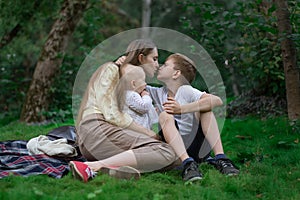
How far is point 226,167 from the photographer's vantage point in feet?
10.4

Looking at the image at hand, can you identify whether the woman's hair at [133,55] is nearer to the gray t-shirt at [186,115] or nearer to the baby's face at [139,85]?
the baby's face at [139,85]

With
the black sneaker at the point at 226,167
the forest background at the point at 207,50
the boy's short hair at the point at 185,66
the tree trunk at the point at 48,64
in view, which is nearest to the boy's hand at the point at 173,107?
the boy's short hair at the point at 185,66

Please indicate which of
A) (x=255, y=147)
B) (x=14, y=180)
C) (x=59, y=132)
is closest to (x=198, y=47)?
(x=255, y=147)

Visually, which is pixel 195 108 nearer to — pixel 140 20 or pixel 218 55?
pixel 218 55

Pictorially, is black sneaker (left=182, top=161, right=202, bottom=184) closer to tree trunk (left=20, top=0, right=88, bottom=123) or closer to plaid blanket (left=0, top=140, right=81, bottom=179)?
plaid blanket (left=0, top=140, right=81, bottom=179)

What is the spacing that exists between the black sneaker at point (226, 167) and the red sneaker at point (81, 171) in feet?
3.09

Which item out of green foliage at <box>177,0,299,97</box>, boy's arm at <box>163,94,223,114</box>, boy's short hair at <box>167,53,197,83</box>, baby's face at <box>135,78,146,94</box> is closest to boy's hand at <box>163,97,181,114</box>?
boy's arm at <box>163,94,223,114</box>

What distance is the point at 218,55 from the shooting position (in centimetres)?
469

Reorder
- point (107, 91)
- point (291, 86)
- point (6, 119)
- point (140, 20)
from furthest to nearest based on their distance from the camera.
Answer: point (140, 20) → point (6, 119) → point (291, 86) → point (107, 91)

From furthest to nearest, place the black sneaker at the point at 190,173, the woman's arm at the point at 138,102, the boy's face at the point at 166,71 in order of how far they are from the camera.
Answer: the boy's face at the point at 166,71, the woman's arm at the point at 138,102, the black sneaker at the point at 190,173

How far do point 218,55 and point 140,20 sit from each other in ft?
47.2

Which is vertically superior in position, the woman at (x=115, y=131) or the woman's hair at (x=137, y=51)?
the woman's hair at (x=137, y=51)

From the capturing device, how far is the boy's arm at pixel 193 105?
3.25 m

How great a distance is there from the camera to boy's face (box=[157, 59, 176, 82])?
11.5 feet
